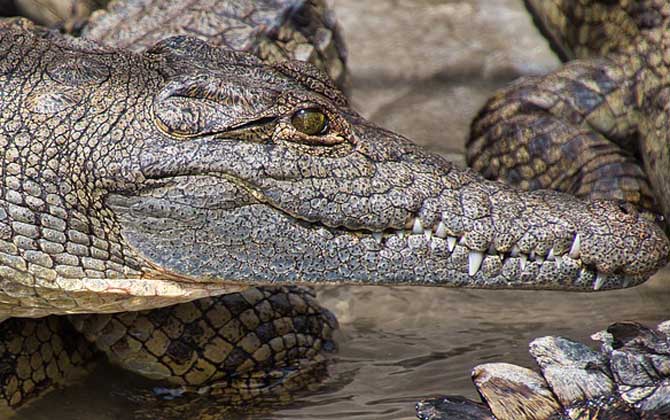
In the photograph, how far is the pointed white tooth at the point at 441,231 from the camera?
3098 mm

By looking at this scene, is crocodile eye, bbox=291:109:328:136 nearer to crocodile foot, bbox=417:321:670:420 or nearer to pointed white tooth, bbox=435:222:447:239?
pointed white tooth, bbox=435:222:447:239

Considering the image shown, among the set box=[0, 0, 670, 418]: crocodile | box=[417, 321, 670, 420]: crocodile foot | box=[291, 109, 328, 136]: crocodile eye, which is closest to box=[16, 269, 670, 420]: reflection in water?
box=[417, 321, 670, 420]: crocodile foot

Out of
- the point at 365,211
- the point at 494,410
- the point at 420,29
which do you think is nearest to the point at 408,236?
the point at 365,211

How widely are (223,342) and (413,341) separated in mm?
655

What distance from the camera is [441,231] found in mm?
3102

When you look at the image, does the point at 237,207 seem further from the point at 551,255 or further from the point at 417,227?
the point at 551,255

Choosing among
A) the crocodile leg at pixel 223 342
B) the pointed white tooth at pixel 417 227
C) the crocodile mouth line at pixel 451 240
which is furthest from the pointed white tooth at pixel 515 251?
the crocodile leg at pixel 223 342

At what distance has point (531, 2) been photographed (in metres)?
5.75

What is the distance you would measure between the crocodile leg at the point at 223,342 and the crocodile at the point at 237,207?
0.37 m

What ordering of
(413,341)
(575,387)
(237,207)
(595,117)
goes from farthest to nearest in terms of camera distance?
(595,117) < (413,341) < (237,207) < (575,387)

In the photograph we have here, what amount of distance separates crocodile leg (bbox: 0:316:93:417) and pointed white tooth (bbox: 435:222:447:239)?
1.32m

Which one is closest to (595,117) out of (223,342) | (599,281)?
(599,281)

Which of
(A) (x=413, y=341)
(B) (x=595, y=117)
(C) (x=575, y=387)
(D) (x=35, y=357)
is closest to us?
(C) (x=575, y=387)

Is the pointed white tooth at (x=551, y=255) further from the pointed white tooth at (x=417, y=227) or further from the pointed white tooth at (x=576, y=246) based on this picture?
the pointed white tooth at (x=417, y=227)
